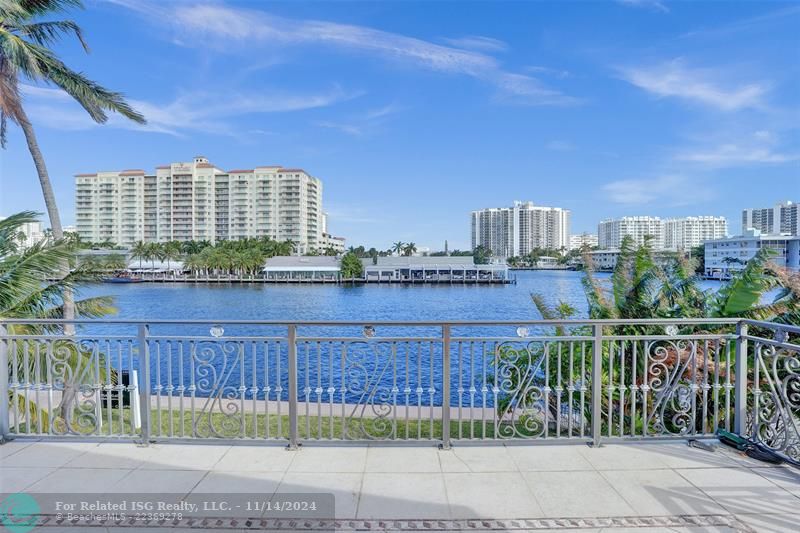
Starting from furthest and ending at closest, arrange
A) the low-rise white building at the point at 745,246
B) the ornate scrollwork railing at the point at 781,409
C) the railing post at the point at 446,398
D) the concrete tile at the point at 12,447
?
the low-rise white building at the point at 745,246 < the railing post at the point at 446,398 < the concrete tile at the point at 12,447 < the ornate scrollwork railing at the point at 781,409

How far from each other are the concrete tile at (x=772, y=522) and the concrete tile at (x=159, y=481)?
353 cm

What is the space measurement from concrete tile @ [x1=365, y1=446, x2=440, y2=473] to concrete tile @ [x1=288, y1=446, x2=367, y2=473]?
0.08m

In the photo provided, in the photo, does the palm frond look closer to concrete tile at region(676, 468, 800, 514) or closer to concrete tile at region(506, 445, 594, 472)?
concrete tile at region(506, 445, 594, 472)

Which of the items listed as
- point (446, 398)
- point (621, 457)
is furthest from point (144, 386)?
point (621, 457)

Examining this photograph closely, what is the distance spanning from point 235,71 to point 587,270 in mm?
16682

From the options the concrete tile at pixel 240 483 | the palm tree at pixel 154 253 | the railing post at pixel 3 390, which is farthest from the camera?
the palm tree at pixel 154 253

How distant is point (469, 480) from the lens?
306cm

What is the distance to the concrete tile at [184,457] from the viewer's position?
3291mm

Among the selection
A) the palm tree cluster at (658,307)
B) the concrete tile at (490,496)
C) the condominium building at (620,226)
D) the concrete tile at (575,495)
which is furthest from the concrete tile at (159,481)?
the condominium building at (620,226)

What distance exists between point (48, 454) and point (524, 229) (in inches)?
5434

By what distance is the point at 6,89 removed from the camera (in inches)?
274

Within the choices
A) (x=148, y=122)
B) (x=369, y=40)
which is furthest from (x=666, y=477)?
(x=369, y=40)

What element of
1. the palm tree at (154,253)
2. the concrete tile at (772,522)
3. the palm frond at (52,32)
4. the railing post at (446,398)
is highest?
the palm frond at (52,32)

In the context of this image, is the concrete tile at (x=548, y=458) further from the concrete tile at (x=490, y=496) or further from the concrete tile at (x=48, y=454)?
the concrete tile at (x=48, y=454)
